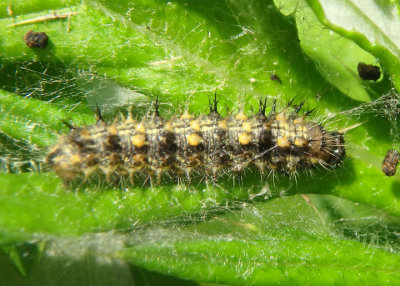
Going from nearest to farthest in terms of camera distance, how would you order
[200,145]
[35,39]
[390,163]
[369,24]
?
[369,24] → [35,39] → [390,163] → [200,145]

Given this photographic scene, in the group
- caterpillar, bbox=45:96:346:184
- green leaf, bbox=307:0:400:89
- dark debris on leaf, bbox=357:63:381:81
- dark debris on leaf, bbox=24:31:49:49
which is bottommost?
caterpillar, bbox=45:96:346:184

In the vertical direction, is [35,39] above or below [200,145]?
above

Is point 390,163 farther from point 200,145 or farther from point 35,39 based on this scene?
point 35,39

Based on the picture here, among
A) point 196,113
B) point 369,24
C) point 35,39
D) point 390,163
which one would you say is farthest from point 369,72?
point 35,39

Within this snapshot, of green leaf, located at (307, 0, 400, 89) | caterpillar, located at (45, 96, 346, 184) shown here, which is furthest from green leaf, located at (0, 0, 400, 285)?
caterpillar, located at (45, 96, 346, 184)

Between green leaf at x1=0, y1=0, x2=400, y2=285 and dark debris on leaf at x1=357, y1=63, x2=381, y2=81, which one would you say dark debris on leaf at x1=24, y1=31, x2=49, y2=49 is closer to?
green leaf at x1=0, y1=0, x2=400, y2=285

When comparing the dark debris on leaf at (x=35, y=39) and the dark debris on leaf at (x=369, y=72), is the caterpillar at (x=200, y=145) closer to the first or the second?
the dark debris on leaf at (x=369, y=72)

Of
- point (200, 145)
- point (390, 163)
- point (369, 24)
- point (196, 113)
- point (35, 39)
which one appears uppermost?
point (369, 24)
